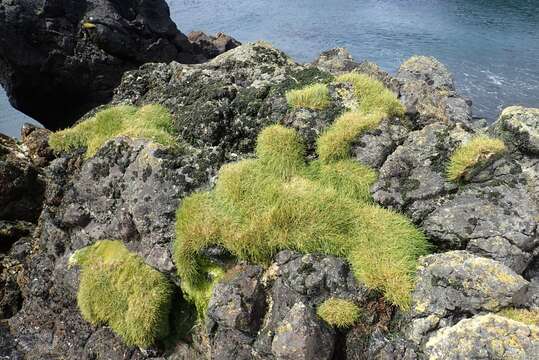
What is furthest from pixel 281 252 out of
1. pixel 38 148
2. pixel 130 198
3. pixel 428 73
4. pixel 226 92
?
pixel 428 73

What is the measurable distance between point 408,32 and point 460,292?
2302 inches

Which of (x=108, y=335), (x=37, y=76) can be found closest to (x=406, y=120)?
(x=108, y=335)

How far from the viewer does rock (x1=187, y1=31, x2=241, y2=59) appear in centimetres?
4398

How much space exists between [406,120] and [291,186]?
379 cm

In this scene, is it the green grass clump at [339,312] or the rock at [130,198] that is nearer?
the green grass clump at [339,312]

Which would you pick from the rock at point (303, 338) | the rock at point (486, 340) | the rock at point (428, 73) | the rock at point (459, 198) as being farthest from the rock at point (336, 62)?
the rock at point (486, 340)

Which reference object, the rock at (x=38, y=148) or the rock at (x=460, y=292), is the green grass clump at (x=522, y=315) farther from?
the rock at (x=38, y=148)

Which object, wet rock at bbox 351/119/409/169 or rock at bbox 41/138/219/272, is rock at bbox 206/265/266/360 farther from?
wet rock at bbox 351/119/409/169

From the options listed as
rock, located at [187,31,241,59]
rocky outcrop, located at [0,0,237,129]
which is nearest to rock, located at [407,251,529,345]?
rocky outcrop, located at [0,0,237,129]

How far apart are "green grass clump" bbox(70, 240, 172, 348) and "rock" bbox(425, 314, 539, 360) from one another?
566 cm

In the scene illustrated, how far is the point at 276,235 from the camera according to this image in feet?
31.2

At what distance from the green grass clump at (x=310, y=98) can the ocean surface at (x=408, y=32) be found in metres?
33.0

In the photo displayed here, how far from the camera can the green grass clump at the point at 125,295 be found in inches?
395

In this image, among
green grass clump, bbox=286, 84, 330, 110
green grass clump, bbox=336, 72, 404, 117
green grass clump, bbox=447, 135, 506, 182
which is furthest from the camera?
green grass clump, bbox=286, 84, 330, 110
